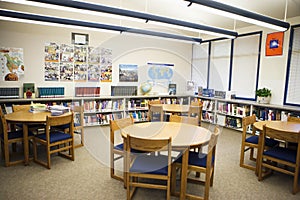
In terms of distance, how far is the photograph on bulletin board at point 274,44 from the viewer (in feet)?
16.6

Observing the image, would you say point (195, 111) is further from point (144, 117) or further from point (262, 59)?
point (262, 59)

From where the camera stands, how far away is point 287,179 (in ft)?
10.1

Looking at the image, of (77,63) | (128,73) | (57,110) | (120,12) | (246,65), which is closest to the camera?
(120,12)

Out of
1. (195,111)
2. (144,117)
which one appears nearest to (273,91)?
(195,111)

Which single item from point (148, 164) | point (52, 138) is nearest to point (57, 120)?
point (52, 138)

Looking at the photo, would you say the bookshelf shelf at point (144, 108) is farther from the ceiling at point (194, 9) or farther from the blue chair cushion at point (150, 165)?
the blue chair cushion at point (150, 165)

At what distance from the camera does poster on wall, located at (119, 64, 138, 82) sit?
6250 millimetres

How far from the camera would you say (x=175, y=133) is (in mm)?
2744

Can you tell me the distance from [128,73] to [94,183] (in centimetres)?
404

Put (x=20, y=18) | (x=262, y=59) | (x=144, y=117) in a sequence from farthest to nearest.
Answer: (x=144, y=117), (x=262, y=59), (x=20, y=18)

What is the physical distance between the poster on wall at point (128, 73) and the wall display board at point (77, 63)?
1.13 ft

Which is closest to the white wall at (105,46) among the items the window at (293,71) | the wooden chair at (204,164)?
the window at (293,71)

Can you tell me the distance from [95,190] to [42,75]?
3.72 m

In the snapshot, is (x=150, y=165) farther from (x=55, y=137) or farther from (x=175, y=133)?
(x=55, y=137)
